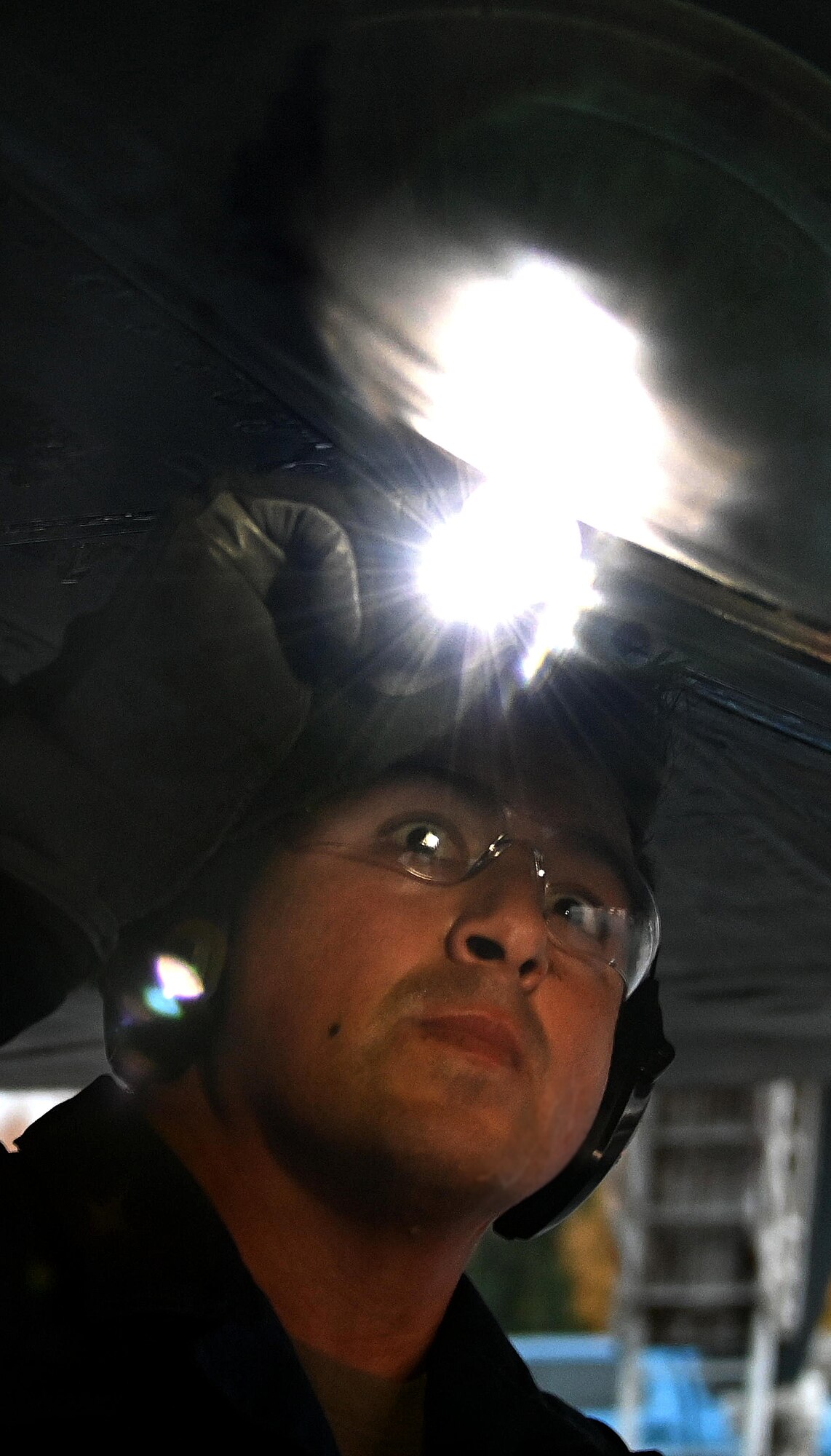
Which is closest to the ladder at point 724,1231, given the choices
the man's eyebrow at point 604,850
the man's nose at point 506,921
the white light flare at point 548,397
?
the man's eyebrow at point 604,850

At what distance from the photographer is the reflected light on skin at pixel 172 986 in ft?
2.99

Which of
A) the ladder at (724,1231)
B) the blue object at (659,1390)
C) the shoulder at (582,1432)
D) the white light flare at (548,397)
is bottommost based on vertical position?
the shoulder at (582,1432)

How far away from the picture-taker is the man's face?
848 millimetres

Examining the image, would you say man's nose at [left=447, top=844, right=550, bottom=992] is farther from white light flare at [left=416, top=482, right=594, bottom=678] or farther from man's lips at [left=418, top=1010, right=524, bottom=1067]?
white light flare at [left=416, top=482, right=594, bottom=678]

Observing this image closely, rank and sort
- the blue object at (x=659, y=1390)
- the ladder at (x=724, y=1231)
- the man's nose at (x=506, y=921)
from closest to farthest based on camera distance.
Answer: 1. the man's nose at (x=506, y=921)
2. the blue object at (x=659, y=1390)
3. the ladder at (x=724, y=1231)

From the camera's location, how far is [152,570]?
0.82 meters

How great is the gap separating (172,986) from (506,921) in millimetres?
204

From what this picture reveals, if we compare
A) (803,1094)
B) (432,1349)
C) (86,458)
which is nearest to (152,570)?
(86,458)

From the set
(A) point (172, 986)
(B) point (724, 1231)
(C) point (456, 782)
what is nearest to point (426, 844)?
(C) point (456, 782)

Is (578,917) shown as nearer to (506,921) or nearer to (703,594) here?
(506,921)

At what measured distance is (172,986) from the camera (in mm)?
918

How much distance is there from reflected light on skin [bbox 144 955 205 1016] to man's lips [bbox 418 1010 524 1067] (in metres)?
0.15

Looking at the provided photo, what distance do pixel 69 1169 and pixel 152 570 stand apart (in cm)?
37

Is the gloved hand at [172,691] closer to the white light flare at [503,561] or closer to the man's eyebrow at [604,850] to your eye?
the white light flare at [503,561]
